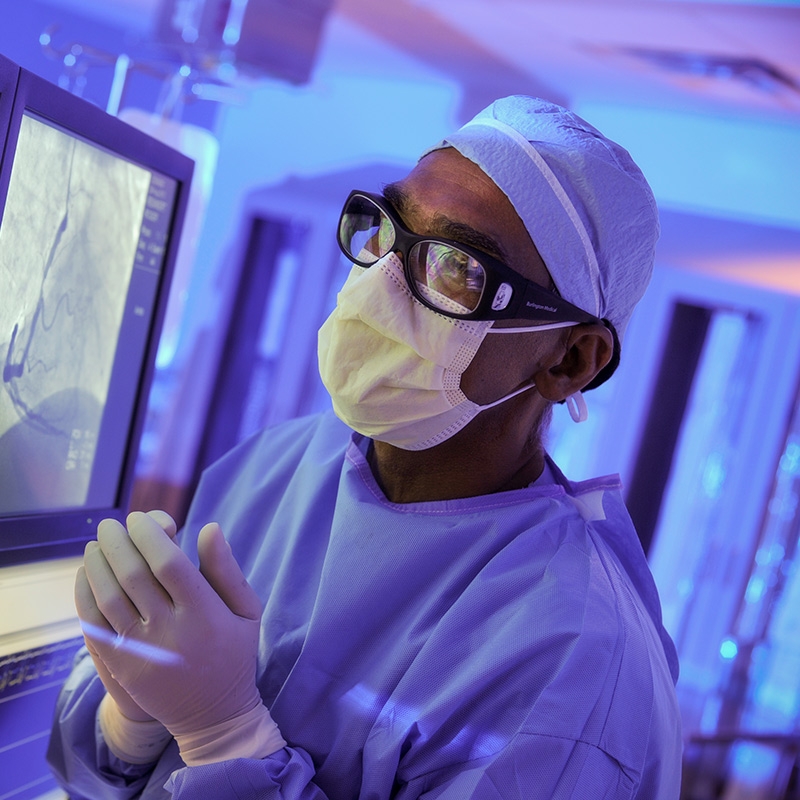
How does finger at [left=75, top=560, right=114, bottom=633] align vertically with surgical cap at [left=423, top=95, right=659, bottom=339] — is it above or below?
below

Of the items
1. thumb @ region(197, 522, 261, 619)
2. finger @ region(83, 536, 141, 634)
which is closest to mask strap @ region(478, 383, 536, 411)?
thumb @ region(197, 522, 261, 619)

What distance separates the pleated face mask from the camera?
97 centimetres

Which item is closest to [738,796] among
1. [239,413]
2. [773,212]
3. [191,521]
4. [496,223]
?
[773,212]

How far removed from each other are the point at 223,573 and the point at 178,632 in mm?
71

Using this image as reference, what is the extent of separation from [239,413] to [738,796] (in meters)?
3.46

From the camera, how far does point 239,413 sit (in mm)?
5543

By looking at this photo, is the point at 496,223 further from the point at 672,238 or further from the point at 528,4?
the point at 672,238

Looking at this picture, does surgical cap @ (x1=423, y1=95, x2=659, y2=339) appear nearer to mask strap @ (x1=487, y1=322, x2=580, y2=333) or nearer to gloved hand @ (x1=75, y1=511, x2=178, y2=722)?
mask strap @ (x1=487, y1=322, x2=580, y2=333)

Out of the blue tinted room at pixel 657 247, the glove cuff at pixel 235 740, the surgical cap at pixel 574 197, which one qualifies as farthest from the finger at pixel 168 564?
the blue tinted room at pixel 657 247

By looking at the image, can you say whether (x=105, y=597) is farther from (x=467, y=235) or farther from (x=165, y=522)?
(x=467, y=235)

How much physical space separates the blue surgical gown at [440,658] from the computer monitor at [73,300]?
0.22m

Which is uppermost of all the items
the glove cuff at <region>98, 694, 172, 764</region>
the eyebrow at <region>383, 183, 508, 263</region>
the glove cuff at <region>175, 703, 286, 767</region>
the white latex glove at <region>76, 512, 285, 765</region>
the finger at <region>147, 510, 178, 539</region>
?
the eyebrow at <region>383, 183, 508, 263</region>

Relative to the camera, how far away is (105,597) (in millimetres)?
818

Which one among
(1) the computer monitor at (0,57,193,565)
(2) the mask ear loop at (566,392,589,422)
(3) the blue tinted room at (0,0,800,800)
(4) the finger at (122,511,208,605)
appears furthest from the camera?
(3) the blue tinted room at (0,0,800,800)
